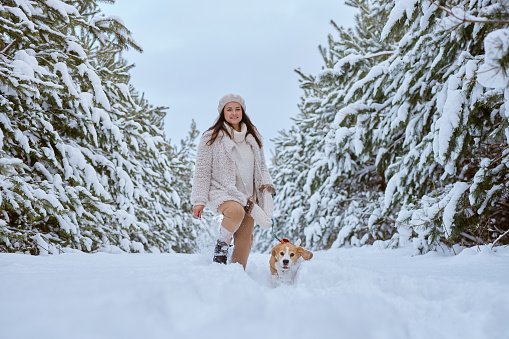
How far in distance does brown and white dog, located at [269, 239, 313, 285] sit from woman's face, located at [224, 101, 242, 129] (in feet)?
4.52

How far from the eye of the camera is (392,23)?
399cm

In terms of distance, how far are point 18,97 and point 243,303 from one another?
13.3 ft

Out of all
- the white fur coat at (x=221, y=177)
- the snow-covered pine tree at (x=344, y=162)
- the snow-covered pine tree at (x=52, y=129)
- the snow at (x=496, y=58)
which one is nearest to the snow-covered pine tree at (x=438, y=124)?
the snow-covered pine tree at (x=344, y=162)

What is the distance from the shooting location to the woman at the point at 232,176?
332cm

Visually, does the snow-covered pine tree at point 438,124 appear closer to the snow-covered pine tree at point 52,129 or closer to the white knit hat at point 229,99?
the white knit hat at point 229,99

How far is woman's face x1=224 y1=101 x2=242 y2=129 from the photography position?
3.75m

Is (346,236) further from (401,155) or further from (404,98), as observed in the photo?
(404,98)

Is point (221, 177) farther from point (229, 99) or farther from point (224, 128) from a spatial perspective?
point (229, 99)

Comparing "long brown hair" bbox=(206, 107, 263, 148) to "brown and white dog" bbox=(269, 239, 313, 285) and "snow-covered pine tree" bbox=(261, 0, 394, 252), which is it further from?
"snow-covered pine tree" bbox=(261, 0, 394, 252)

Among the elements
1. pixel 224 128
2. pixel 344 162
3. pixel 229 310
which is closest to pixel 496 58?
pixel 229 310

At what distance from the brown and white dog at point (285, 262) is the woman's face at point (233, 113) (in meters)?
1.38

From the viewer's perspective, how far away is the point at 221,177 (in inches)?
137

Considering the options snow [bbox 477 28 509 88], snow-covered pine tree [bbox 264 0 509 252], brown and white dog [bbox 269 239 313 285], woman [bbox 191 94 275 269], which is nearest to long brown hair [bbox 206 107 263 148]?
woman [bbox 191 94 275 269]

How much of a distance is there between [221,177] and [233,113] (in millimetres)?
732
